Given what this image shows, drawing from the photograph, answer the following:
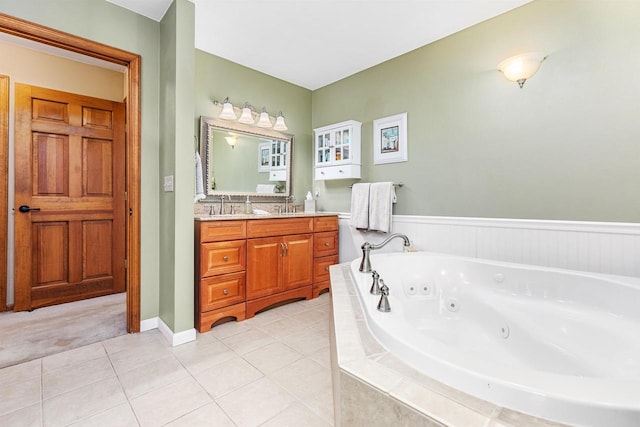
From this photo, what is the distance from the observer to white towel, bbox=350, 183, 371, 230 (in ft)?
9.57

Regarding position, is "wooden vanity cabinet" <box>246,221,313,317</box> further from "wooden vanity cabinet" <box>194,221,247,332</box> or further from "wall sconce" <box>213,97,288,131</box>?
"wall sconce" <box>213,97,288,131</box>

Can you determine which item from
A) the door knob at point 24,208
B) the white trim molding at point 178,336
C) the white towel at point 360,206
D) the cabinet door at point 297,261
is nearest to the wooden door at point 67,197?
the door knob at point 24,208

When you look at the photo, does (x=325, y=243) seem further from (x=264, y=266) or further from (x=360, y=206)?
(x=264, y=266)

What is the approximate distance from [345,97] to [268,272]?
218 cm

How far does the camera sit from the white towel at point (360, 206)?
9.57ft

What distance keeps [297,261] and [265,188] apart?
972 mm

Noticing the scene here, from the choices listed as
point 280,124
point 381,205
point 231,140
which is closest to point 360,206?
point 381,205

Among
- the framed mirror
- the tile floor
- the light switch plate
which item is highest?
the framed mirror

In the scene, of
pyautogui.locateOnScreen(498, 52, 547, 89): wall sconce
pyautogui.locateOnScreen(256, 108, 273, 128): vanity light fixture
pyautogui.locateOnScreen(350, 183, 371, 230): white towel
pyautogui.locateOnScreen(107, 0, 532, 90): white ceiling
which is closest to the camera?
pyautogui.locateOnScreen(498, 52, 547, 89): wall sconce

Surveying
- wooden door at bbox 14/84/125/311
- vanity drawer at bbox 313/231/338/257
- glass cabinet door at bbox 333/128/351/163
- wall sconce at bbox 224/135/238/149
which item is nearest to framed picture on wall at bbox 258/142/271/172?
wall sconce at bbox 224/135/238/149

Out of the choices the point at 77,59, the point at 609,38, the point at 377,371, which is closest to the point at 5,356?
the point at 377,371

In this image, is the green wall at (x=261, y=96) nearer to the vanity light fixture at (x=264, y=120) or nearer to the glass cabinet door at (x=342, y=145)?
the vanity light fixture at (x=264, y=120)

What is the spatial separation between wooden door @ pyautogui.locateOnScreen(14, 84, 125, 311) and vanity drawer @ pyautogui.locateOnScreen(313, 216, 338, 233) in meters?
2.10

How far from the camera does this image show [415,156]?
8.93 feet
